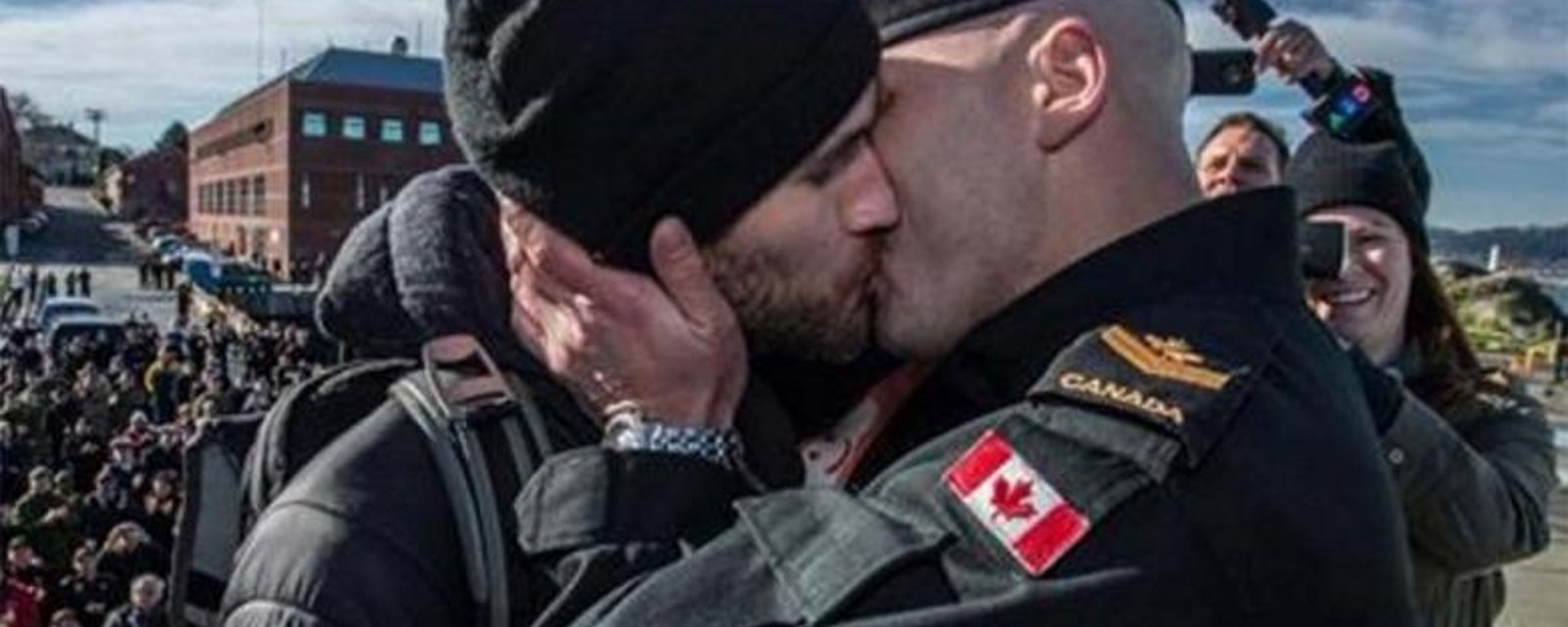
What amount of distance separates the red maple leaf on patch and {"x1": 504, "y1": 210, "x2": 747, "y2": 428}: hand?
336 mm

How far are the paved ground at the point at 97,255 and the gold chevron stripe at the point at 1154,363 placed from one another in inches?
1488

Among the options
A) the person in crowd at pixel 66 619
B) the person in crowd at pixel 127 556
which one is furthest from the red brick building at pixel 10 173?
the person in crowd at pixel 66 619

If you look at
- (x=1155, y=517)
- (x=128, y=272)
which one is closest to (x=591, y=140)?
(x=1155, y=517)

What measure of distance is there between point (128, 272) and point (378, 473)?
57.8 meters

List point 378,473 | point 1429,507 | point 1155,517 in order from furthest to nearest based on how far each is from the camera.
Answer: point 1429,507 → point 378,473 → point 1155,517

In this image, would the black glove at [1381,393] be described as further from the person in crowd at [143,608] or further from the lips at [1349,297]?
the person in crowd at [143,608]

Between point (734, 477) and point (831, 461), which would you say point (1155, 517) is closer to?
point (734, 477)

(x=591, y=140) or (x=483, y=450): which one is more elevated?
(x=591, y=140)

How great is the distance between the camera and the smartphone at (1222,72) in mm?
1551

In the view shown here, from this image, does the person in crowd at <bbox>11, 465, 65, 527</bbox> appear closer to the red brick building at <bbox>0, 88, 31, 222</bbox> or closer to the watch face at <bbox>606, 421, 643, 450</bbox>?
the watch face at <bbox>606, 421, 643, 450</bbox>

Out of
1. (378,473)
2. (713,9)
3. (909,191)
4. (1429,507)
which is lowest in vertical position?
(1429,507)

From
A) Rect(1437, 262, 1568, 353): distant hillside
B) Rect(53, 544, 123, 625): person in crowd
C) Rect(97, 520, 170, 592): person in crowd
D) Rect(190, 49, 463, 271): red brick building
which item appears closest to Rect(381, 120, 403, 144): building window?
Rect(190, 49, 463, 271): red brick building

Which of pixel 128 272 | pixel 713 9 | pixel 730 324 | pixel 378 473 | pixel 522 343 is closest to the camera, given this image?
pixel 713 9

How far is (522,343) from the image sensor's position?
4.94 ft
